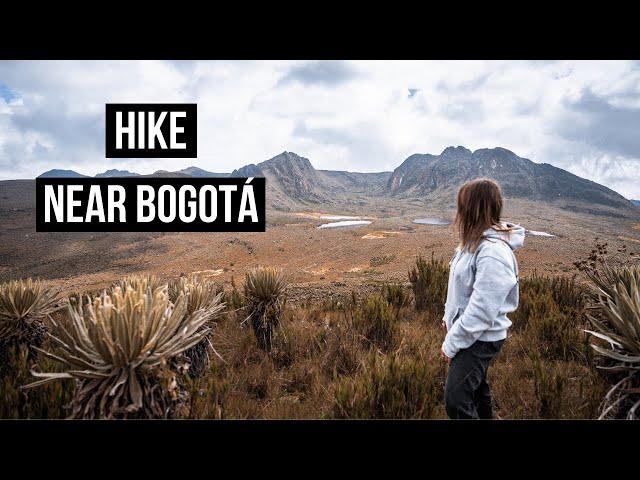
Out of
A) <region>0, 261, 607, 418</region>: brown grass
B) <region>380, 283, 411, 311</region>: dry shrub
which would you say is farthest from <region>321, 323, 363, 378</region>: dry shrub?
<region>380, 283, 411, 311</region>: dry shrub

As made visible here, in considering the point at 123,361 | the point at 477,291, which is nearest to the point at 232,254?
the point at 123,361

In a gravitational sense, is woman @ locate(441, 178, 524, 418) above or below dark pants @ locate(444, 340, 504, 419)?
above

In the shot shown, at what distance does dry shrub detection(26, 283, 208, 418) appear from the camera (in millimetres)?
1789

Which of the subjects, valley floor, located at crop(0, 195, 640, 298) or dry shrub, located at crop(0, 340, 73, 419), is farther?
valley floor, located at crop(0, 195, 640, 298)

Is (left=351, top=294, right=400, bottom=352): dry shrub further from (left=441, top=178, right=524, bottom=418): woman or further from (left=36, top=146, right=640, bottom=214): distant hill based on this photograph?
(left=36, top=146, right=640, bottom=214): distant hill

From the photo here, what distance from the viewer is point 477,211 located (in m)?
2.00

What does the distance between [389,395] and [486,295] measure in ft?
3.47

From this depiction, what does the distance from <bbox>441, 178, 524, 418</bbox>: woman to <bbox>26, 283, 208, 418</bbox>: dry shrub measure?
1.49 metres

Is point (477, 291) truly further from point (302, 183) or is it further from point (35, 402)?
point (302, 183)

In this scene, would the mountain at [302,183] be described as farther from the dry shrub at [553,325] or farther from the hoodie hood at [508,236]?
the hoodie hood at [508,236]

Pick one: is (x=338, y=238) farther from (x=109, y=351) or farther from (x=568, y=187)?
(x=568, y=187)

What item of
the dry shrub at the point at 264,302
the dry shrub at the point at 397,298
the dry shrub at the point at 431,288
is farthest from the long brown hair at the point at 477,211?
the dry shrub at the point at 397,298

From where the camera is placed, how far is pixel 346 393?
243 cm
